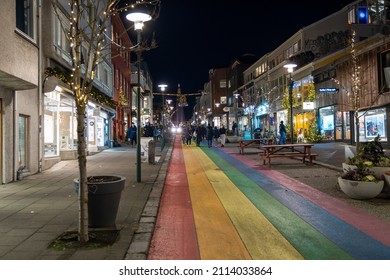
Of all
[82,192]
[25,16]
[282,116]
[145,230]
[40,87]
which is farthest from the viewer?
[282,116]

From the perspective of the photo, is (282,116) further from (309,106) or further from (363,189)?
(363,189)

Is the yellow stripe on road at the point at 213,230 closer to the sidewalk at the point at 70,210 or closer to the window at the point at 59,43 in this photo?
the sidewalk at the point at 70,210

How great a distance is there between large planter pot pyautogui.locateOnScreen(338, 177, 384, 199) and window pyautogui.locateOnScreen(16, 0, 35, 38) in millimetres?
10481

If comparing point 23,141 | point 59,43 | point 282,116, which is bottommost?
point 23,141

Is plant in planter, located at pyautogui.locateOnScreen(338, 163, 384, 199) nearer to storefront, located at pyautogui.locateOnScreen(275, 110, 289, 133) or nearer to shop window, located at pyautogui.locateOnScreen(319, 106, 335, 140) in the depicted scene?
shop window, located at pyautogui.locateOnScreen(319, 106, 335, 140)

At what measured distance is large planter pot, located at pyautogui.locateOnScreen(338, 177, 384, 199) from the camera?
8.80m

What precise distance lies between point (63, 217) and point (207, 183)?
568cm

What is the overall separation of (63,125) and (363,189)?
15.0m

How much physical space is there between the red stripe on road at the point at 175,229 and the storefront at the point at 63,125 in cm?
808

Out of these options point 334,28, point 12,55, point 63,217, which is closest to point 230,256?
point 63,217

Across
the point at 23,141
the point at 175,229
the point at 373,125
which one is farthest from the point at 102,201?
the point at 373,125

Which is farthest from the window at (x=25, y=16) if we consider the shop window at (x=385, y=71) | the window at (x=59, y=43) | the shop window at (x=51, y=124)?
Result: the shop window at (x=385, y=71)

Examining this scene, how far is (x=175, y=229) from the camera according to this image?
22.5 feet
